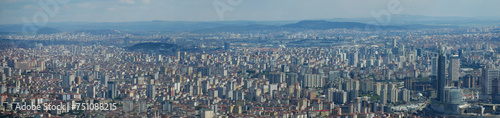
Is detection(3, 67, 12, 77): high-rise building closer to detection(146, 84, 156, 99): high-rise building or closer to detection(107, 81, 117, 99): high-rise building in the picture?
detection(107, 81, 117, 99): high-rise building

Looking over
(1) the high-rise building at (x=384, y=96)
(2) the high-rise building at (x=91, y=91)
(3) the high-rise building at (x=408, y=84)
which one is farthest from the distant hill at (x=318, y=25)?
(2) the high-rise building at (x=91, y=91)

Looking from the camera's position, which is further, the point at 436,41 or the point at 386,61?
the point at 436,41

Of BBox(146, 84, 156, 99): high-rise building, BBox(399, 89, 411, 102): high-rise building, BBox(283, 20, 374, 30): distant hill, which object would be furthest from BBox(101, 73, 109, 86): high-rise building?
BBox(283, 20, 374, 30): distant hill

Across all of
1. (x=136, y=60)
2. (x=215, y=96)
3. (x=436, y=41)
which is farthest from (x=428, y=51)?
(x=215, y=96)

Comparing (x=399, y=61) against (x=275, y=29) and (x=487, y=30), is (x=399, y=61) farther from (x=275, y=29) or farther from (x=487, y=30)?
(x=275, y=29)

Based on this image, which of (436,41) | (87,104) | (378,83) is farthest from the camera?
(436,41)

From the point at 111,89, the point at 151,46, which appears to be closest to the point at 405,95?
the point at 111,89

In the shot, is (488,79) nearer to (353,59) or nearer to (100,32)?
(353,59)
